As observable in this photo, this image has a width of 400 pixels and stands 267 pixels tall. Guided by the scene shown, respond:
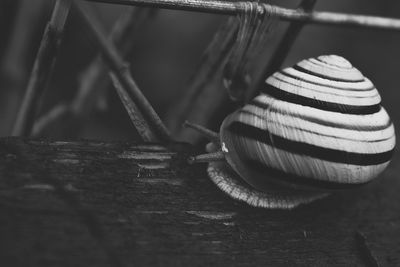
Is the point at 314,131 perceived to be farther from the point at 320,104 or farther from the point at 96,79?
the point at 96,79

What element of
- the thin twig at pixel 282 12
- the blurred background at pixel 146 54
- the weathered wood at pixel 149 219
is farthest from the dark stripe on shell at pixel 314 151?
the blurred background at pixel 146 54

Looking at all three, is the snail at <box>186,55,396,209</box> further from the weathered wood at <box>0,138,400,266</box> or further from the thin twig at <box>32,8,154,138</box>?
the thin twig at <box>32,8,154,138</box>

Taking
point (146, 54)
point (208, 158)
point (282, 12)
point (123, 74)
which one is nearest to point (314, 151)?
point (208, 158)

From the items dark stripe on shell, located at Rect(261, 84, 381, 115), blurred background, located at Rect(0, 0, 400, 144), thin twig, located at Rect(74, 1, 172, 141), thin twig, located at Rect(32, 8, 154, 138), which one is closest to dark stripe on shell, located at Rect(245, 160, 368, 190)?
dark stripe on shell, located at Rect(261, 84, 381, 115)

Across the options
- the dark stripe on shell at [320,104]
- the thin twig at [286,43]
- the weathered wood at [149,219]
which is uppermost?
the thin twig at [286,43]

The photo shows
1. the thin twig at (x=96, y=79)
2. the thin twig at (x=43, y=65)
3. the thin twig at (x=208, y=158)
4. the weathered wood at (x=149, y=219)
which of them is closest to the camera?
the weathered wood at (x=149, y=219)

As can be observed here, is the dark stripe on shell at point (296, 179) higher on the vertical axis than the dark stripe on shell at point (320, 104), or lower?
lower

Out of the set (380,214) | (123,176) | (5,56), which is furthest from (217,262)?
(5,56)

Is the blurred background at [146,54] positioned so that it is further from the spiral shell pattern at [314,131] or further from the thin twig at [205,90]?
the spiral shell pattern at [314,131]
